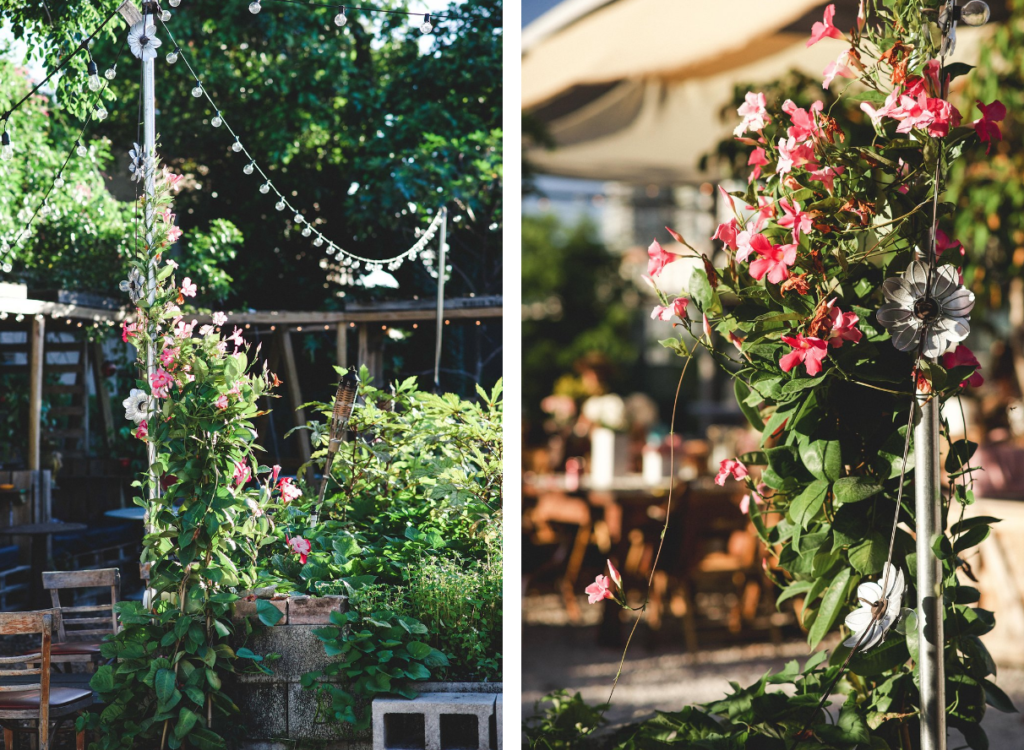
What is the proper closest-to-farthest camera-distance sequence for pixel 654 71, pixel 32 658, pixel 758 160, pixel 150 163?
pixel 758 160 < pixel 32 658 < pixel 150 163 < pixel 654 71

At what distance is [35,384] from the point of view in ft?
6.40

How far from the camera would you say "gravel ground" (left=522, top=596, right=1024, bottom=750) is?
3279mm

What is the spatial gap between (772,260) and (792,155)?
0.67 feet

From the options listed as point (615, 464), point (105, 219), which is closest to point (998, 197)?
point (615, 464)

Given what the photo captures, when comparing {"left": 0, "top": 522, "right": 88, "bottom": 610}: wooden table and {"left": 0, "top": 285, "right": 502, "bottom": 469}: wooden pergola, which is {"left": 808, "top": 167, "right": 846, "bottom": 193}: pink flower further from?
{"left": 0, "top": 522, "right": 88, "bottom": 610}: wooden table

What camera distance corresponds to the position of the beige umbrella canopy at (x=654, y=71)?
2883 mm

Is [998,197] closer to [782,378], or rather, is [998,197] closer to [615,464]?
[615,464]

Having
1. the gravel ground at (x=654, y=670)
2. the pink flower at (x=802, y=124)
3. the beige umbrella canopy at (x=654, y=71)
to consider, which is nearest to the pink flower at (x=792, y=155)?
the pink flower at (x=802, y=124)

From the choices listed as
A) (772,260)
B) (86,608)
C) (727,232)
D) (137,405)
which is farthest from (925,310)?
(86,608)

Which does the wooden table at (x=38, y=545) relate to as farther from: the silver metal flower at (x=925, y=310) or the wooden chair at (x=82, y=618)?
the silver metal flower at (x=925, y=310)

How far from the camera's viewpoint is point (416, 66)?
6.61 feet

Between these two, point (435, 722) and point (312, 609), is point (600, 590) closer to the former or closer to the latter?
point (435, 722)

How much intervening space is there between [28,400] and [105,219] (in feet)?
1.63

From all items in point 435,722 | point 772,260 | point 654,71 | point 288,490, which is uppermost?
point 654,71
